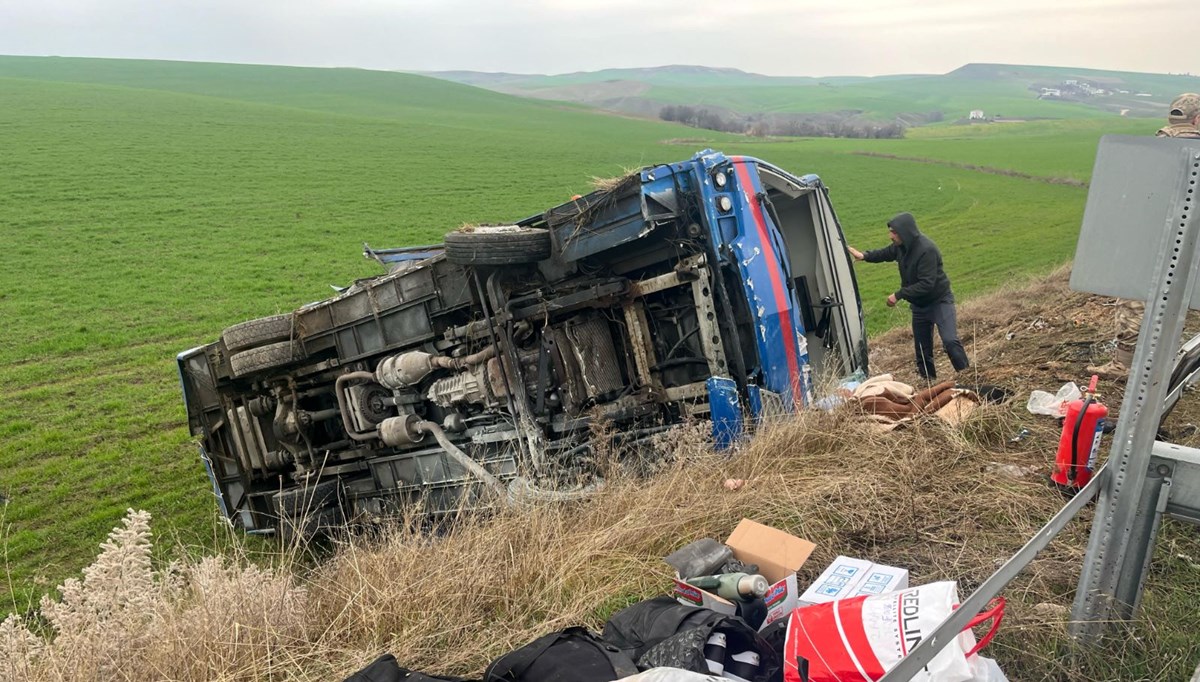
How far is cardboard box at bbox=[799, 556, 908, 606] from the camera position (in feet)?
9.18

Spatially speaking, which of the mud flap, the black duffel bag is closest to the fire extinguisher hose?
the mud flap

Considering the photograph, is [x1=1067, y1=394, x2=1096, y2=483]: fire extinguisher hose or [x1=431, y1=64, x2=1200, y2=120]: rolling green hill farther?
[x1=431, y1=64, x2=1200, y2=120]: rolling green hill

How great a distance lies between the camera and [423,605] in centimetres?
305

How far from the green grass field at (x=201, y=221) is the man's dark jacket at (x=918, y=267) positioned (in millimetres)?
5241

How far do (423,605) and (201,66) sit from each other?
77911mm

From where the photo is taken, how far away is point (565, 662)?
240cm

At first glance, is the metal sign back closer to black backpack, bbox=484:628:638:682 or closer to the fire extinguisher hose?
the fire extinguisher hose

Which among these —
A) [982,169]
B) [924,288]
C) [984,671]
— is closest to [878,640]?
[984,671]

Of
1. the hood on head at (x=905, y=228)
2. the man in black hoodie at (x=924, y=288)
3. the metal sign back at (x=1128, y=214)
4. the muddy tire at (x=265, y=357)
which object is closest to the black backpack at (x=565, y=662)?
the metal sign back at (x=1128, y=214)

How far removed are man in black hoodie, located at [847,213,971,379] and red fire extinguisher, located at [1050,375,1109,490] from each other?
305cm

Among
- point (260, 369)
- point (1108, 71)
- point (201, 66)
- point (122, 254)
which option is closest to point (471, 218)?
point (122, 254)

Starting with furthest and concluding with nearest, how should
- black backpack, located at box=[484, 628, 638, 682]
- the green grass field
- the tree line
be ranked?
the tree line, the green grass field, black backpack, located at box=[484, 628, 638, 682]

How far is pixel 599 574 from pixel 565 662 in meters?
0.88

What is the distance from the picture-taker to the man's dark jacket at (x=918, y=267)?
647cm
